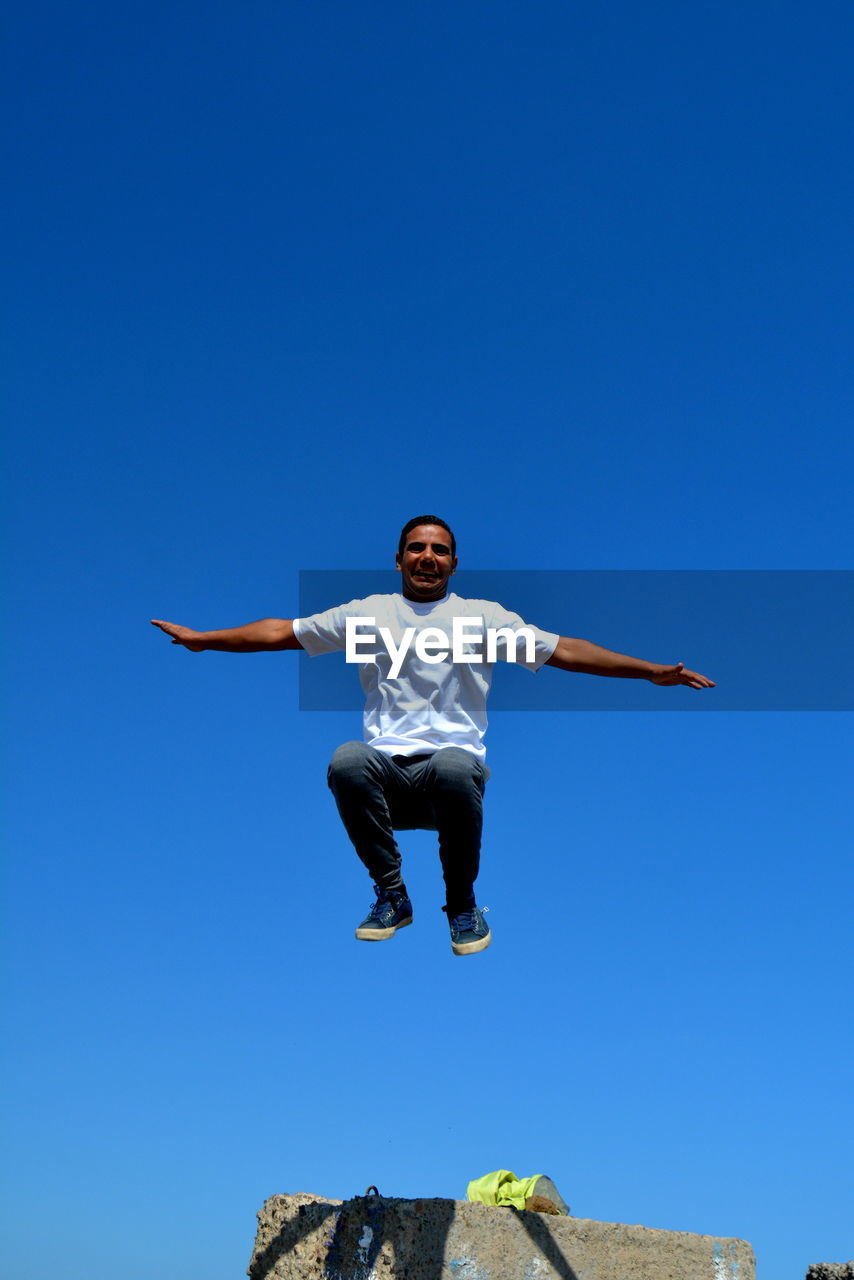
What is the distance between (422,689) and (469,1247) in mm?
3764

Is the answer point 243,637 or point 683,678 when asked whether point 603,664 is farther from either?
point 243,637

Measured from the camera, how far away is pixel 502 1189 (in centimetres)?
988

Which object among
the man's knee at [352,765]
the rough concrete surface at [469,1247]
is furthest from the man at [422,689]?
the rough concrete surface at [469,1247]

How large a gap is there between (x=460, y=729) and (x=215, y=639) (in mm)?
1837

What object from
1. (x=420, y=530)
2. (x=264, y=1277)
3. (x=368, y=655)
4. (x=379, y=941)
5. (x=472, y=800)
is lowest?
(x=264, y=1277)

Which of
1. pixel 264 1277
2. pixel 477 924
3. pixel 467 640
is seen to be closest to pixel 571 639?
pixel 467 640

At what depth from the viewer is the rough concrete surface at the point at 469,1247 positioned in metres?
8.25

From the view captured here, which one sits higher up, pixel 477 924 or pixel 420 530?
pixel 420 530

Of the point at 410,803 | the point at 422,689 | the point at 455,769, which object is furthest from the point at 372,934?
the point at 422,689

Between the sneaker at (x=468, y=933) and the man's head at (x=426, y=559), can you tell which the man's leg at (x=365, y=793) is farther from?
the man's head at (x=426, y=559)

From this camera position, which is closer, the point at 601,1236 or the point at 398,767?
the point at 398,767

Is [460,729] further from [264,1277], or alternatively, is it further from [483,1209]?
[264,1277]

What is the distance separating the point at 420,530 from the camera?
8375 mm

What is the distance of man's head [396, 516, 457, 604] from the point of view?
8297mm
